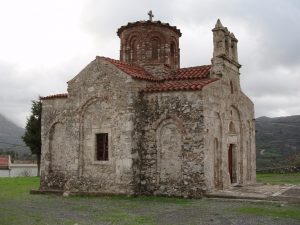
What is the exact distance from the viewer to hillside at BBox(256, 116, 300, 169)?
129 ft

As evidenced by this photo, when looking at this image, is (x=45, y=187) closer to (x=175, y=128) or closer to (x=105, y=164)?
(x=105, y=164)

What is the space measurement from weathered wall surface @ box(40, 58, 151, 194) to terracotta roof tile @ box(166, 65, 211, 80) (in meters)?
2.08

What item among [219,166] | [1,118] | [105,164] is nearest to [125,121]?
[105,164]

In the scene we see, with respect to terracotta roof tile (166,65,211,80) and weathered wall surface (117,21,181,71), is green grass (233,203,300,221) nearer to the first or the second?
terracotta roof tile (166,65,211,80)

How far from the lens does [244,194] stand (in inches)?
523

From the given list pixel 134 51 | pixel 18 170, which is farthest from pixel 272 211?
pixel 18 170

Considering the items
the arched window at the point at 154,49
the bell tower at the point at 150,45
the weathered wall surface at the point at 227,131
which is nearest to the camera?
the weathered wall surface at the point at 227,131

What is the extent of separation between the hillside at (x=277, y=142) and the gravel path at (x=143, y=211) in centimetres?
2594

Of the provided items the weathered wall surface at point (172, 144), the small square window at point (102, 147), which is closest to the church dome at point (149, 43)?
Answer: the weathered wall surface at point (172, 144)

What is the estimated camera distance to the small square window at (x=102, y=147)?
1513 centimetres

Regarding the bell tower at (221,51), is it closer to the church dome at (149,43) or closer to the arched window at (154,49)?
the church dome at (149,43)

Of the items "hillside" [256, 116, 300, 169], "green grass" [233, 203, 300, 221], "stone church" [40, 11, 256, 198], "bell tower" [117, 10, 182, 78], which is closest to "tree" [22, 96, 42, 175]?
"stone church" [40, 11, 256, 198]

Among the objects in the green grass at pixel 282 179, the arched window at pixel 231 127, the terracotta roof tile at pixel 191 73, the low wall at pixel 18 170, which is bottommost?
the low wall at pixel 18 170

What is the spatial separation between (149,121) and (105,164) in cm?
261
